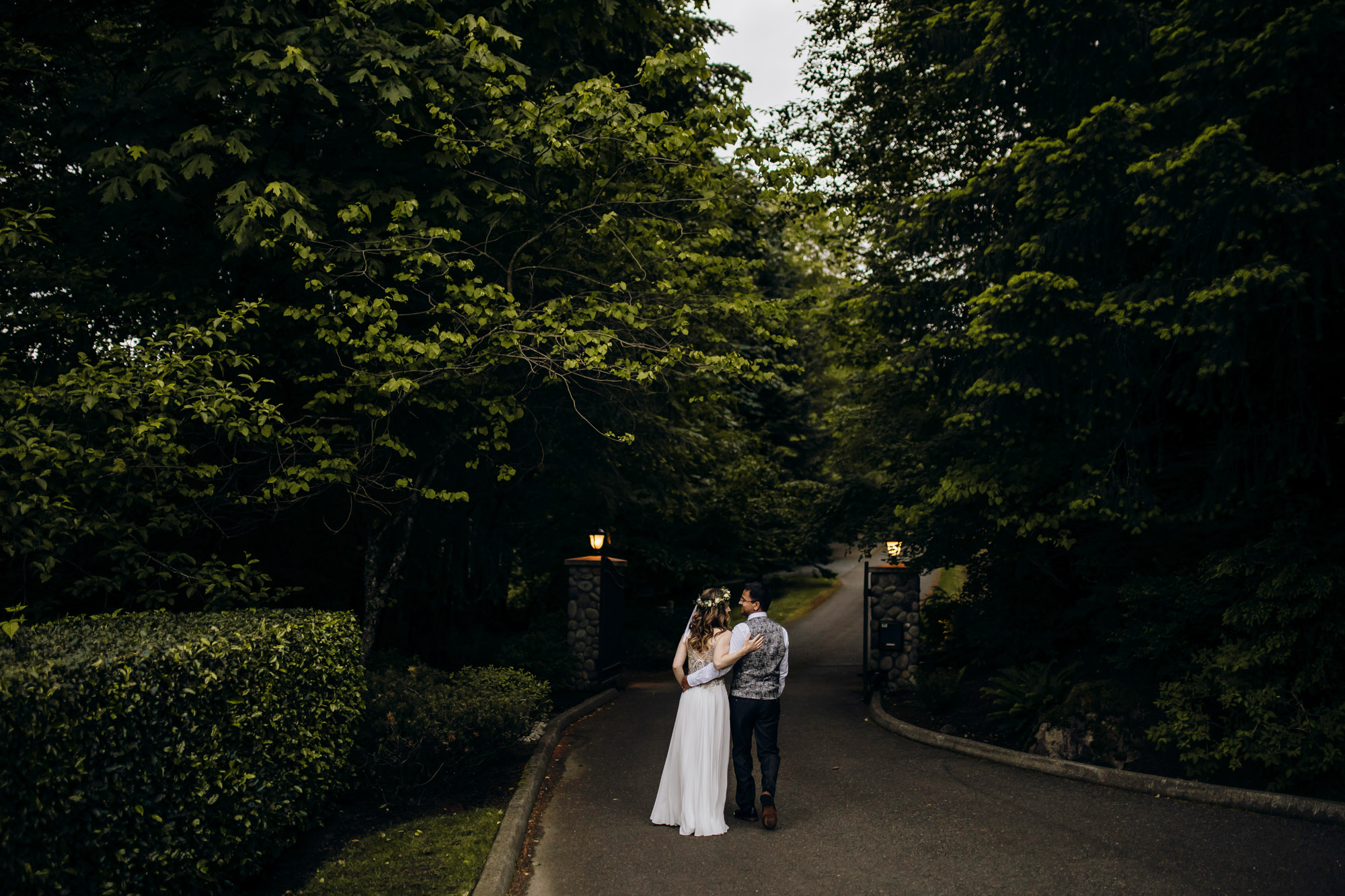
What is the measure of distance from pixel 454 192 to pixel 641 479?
8.50 m

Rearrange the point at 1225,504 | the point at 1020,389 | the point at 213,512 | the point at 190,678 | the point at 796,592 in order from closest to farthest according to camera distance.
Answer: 1. the point at 190,678
2. the point at 1225,504
3. the point at 1020,389
4. the point at 213,512
5. the point at 796,592

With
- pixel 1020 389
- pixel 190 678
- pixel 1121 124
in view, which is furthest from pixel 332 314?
pixel 1121 124

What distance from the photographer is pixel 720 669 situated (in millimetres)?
6723

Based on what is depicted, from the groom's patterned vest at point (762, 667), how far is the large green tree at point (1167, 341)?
3.72m

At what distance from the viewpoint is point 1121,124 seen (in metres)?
8.34

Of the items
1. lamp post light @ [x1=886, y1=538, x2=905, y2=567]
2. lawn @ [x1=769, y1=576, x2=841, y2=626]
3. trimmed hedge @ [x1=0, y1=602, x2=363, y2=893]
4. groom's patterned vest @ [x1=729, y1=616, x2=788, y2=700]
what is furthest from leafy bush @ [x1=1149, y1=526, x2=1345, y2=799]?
lawn @ [x1=769, y1=576, x2=841, y2=626]

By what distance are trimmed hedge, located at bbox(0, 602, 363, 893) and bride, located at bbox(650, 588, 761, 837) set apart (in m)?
2.76

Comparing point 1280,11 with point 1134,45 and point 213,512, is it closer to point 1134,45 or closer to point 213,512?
point 1134,45

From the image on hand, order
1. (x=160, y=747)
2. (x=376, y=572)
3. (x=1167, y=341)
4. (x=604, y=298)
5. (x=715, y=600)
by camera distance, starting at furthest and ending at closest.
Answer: (x=604, y=298) < (x=376, y=572) < (x=1167, y=341) < (x=715, y=600) < (x=160, y=747)

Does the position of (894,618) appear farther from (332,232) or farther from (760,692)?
(332,232)

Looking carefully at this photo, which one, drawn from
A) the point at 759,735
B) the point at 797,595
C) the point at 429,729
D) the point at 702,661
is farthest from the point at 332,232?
the point at 797,595

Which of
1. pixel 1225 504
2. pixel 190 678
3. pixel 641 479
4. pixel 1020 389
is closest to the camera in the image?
pixel 190 678

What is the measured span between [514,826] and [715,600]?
2.36 metres

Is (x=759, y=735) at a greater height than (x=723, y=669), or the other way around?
(x=723, y=669)
